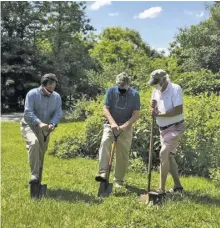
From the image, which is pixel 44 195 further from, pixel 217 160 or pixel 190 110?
pixel 190 110

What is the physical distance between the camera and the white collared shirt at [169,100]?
5.28 metres

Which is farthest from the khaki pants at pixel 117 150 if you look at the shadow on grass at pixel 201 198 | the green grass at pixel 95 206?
the shadow on grass at pixel 201 198

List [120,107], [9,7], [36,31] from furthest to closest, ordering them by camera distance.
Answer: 1. [36,31]
2. [9,7]
3. [120,107]

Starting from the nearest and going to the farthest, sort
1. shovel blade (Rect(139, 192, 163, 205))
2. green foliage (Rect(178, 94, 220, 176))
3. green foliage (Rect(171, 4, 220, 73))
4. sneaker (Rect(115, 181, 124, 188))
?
shovel blade (Rect(139, 192, 163, 205)) → sneaker (Rect(115, 181, 124, 188)) → green foliage (Rect(178, 94, 220, 176)) → green foliage (Rect(171, 4, 220, 73))

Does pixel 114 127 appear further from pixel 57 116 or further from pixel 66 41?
pixel 66 41

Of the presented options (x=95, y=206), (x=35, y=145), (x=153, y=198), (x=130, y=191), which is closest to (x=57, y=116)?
(x=35, y=145)

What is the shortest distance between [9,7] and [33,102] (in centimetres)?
1842

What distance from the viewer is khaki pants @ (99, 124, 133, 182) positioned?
5.89 metres

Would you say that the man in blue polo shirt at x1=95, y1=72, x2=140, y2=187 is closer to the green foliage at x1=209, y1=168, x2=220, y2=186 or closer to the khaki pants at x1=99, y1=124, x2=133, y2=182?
the khaki pants at x1=99, y1=124, x2=133, y2=182

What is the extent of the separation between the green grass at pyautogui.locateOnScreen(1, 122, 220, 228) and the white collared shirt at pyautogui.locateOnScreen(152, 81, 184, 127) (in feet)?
3.46

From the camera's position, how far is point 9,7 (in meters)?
22.4

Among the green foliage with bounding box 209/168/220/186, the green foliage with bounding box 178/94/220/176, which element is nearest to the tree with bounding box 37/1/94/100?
the green foliage with bounding box 178/94/220/176

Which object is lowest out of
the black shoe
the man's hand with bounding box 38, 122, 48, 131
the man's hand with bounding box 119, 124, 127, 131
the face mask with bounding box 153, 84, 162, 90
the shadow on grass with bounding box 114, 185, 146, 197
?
the shadow on grass with bounding box 114, 185, 146, 197

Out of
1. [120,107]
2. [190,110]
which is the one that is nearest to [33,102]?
[120,107]
